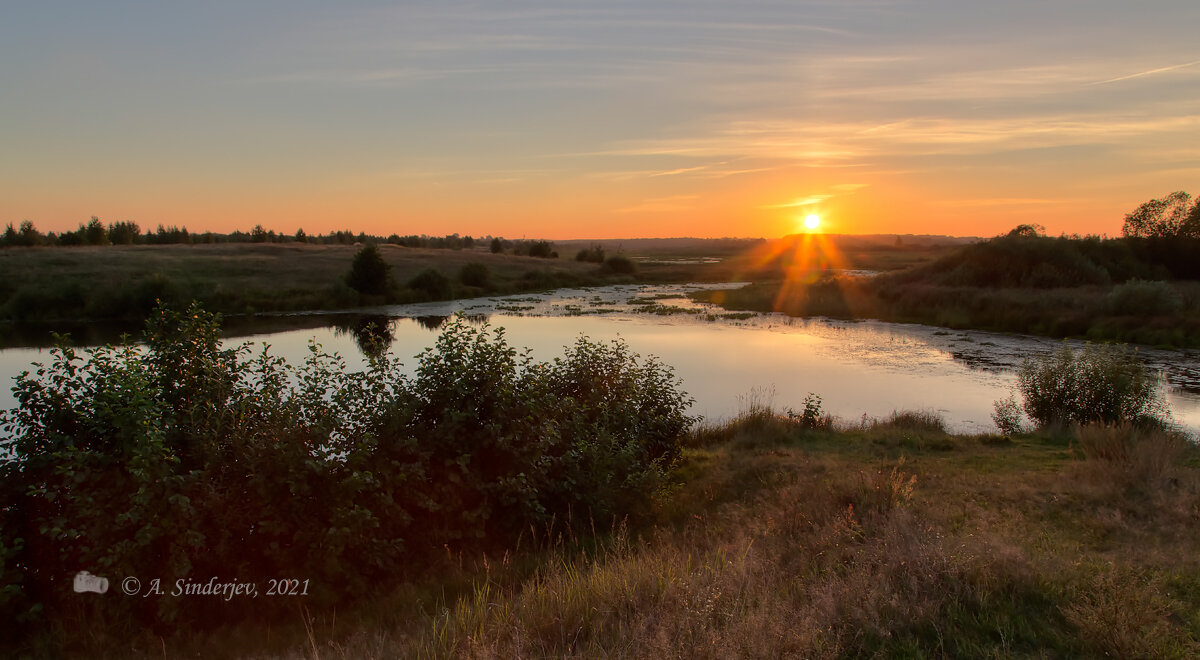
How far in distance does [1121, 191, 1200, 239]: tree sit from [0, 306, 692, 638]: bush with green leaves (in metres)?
51.4

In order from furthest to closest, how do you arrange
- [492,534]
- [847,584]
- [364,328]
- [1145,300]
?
[364,328] < [1145,300] < [492,534] < [847,584]

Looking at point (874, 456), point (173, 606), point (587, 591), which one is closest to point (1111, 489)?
point (874, 456)

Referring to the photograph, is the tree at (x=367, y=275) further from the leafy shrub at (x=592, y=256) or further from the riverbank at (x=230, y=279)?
the leafy shrub at (x=592, y=256)

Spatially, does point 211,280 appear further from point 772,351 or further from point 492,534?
point 492,534

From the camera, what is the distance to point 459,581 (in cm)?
746

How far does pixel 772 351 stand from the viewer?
1186 inches

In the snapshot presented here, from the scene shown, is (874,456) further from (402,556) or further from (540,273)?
(540,273)

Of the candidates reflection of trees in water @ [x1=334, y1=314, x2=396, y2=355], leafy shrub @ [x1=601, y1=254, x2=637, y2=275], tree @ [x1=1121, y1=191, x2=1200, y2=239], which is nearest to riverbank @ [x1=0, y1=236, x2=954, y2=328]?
leafy shrub @ [x1=601, y1=254, x2=637, y2=275]

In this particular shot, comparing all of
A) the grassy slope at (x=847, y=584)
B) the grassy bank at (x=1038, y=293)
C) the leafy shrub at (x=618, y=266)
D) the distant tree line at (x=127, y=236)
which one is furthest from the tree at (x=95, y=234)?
the grassy slope at (x=847, y=584)

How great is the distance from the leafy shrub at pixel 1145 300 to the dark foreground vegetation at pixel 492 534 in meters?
26.3

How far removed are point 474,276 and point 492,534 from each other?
6078 cm

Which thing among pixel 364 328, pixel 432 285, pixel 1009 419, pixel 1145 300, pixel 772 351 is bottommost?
pixel 1009 419

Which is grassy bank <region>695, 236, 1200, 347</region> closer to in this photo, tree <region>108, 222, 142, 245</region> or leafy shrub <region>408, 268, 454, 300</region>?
leafy shrub <region>408, 268, 454, 300</region>

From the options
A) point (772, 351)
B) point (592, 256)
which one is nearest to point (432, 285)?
point (772, 351)
